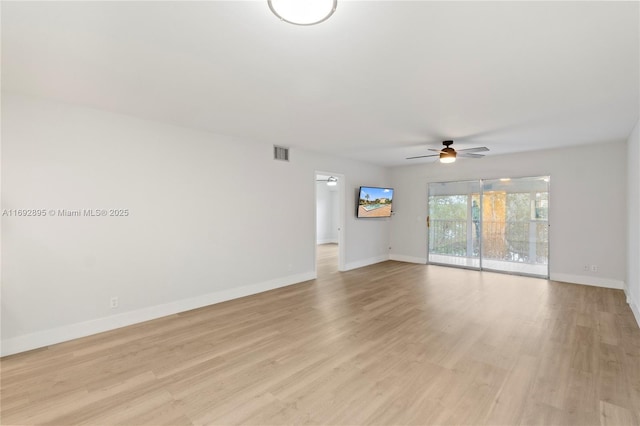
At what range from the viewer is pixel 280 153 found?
18.7ft

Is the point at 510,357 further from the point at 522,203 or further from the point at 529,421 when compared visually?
the point at 522,203

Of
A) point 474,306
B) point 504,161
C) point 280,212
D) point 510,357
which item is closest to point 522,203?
point 504,161

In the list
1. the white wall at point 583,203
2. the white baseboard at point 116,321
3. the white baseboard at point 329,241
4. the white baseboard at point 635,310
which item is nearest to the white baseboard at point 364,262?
the white baseboard at point 116,321

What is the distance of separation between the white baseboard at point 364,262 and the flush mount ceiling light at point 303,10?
596cm

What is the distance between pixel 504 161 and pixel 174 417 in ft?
24.5

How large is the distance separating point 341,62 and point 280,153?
11.0 ft

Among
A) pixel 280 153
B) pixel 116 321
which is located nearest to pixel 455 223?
pixel 280 153

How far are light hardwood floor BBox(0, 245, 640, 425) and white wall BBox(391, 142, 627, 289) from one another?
135cm

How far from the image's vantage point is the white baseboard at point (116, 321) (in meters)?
3.16

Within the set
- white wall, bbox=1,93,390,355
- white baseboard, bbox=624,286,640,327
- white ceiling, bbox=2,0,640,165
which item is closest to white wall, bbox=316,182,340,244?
white wall, bbox=1,93,390,355

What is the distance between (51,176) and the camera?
11.0ft

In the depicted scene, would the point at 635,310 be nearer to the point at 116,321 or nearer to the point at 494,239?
the point at 494,239

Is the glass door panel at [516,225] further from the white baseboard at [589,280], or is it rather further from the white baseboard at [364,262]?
the white baseboard at [364,262]

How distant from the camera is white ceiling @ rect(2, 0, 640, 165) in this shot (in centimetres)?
188
